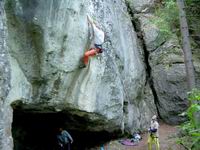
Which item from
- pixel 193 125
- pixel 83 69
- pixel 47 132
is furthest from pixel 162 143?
pixel 193 125

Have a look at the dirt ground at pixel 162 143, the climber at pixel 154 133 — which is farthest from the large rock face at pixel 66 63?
the climber at pixel 154 133

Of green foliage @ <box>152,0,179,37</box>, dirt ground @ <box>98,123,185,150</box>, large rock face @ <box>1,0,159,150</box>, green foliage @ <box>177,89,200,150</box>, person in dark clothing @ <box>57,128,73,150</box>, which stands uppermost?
green foliage @ <box>152,0,179,37</box>

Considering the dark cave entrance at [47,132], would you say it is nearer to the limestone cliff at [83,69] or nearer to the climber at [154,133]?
the limestone cliff at [83,69]

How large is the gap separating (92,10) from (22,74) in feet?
11.2

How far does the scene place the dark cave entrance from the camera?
50.3ft

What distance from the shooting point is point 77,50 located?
12.2 meters

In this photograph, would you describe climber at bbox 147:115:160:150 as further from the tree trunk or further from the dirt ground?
the tree trunk

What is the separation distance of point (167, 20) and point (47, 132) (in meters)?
7.75

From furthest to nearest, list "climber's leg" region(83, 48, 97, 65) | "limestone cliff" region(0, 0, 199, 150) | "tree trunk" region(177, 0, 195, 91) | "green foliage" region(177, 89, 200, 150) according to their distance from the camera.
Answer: "tree trunk" region(177, 0, 195, 91), "climber's leg" region(83, 48, 97, 65), "limestone cliff" region(0, 0, 199, 150), "green foliage" region(177, 89, 200, 150)

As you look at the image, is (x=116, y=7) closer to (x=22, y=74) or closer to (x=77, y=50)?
(x=77, y=50)

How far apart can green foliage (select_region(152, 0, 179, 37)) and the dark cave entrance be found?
575 cm

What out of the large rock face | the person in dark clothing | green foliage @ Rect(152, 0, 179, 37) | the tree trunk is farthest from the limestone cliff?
the tree trunk

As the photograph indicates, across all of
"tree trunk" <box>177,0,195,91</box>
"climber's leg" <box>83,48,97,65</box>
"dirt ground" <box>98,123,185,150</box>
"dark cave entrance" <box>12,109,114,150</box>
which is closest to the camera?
"climber's leg" <box>83,48,97,65</box>

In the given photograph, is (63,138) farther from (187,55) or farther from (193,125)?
(193,125)
